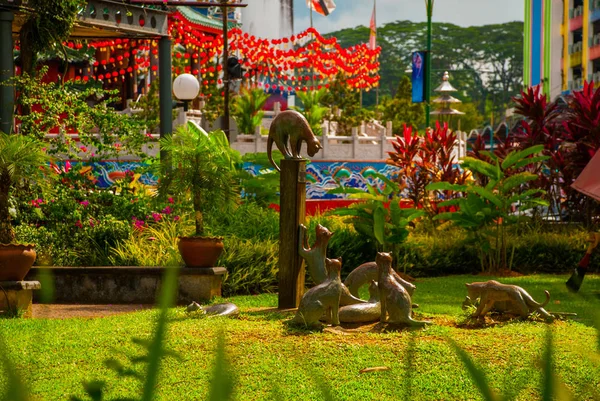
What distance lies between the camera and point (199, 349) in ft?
20.1

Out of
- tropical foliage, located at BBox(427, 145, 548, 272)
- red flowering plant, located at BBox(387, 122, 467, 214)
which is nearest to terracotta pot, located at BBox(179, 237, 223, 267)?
tropical foliage, located at BBox(427, 145, 548, 272)

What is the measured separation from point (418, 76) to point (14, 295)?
17.9 m

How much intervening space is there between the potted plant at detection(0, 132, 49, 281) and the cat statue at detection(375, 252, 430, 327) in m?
3.04

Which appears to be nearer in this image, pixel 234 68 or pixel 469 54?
pixel 234 68

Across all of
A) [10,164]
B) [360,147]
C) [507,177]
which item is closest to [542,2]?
[360,147]

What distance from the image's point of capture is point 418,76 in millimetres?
24344

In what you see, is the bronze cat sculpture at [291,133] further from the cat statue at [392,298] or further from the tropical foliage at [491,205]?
the tropical foliage at [491,205]

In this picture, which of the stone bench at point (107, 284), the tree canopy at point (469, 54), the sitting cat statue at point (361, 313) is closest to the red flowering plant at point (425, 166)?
the stone bench at point (107, 284)

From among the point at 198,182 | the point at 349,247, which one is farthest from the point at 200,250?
the point at 349,247

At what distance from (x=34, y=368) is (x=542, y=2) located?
144ft

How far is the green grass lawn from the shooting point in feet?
17.2

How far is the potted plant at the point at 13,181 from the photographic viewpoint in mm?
7688

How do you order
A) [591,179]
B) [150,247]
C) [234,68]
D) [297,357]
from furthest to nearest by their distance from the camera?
1. [234,68]
2. [591,179]
3. [150,247]
4. [297,357]

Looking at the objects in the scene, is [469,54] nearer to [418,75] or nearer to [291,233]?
[418,75]
